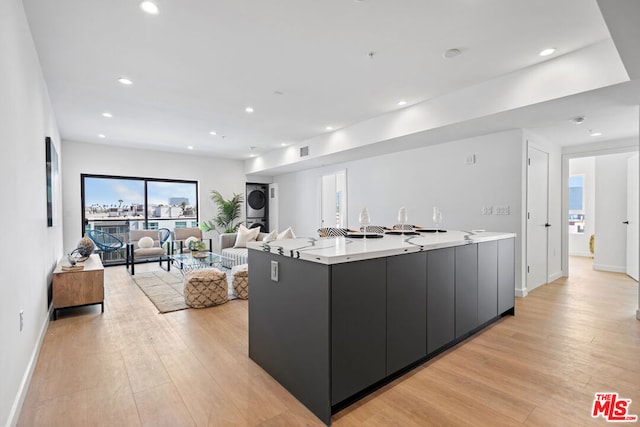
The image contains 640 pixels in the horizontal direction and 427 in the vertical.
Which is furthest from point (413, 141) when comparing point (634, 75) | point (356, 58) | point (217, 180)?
point (217, 180)

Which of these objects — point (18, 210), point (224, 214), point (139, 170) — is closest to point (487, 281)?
point (18, 210)

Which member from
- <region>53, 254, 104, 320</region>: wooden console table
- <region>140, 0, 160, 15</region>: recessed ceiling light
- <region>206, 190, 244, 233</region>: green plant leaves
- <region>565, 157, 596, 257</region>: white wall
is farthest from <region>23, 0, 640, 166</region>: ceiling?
<region>206, 190, 244, 233</region>: green plant leaves

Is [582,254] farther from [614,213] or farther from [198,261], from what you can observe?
[198,261]

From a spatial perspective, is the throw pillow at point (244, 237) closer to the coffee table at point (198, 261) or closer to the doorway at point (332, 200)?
the coffee table at point (198, 261)

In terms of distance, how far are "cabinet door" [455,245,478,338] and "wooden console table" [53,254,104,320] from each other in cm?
387

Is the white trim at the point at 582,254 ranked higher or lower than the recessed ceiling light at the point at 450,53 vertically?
lower

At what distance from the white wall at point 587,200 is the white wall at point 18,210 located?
9.57m

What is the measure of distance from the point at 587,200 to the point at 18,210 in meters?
10.1

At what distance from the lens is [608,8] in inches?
70.2

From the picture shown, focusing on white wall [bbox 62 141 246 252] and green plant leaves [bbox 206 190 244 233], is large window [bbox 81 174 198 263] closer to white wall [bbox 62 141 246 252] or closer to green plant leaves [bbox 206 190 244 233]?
white wall [bbox 62 141 246 252]

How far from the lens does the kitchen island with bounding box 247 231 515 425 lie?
1688 mm

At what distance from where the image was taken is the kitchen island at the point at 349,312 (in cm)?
169

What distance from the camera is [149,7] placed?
222cm

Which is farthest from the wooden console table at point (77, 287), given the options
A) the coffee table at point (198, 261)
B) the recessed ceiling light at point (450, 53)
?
the recessed ceiling light at point (450, 53)
